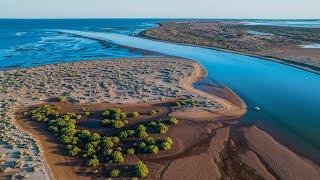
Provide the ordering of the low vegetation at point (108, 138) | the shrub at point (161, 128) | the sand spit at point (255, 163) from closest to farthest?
the sand spit at point (255, 163) → the low vegetation at point (108, 138) → the shrub at point (161, 128)

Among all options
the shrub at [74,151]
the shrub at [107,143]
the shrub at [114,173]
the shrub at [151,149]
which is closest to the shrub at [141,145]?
the shrub at [151,149]

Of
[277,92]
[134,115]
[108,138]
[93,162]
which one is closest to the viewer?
[93,162]

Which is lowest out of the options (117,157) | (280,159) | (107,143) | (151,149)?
(280,159)

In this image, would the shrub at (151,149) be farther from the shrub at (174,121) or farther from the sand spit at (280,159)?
the sand spit at (280,159)

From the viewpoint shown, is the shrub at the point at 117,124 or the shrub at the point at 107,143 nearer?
the shrub at the point at 107,143

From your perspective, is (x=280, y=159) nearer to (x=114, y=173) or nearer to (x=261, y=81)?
(x=114, y=173)

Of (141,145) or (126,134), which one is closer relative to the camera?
(141,145)

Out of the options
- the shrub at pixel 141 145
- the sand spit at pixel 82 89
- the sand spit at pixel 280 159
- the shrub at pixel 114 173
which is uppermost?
the sand spit at pixel 82 89

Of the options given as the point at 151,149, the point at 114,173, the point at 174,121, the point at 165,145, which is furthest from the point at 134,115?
the point at 114,173
